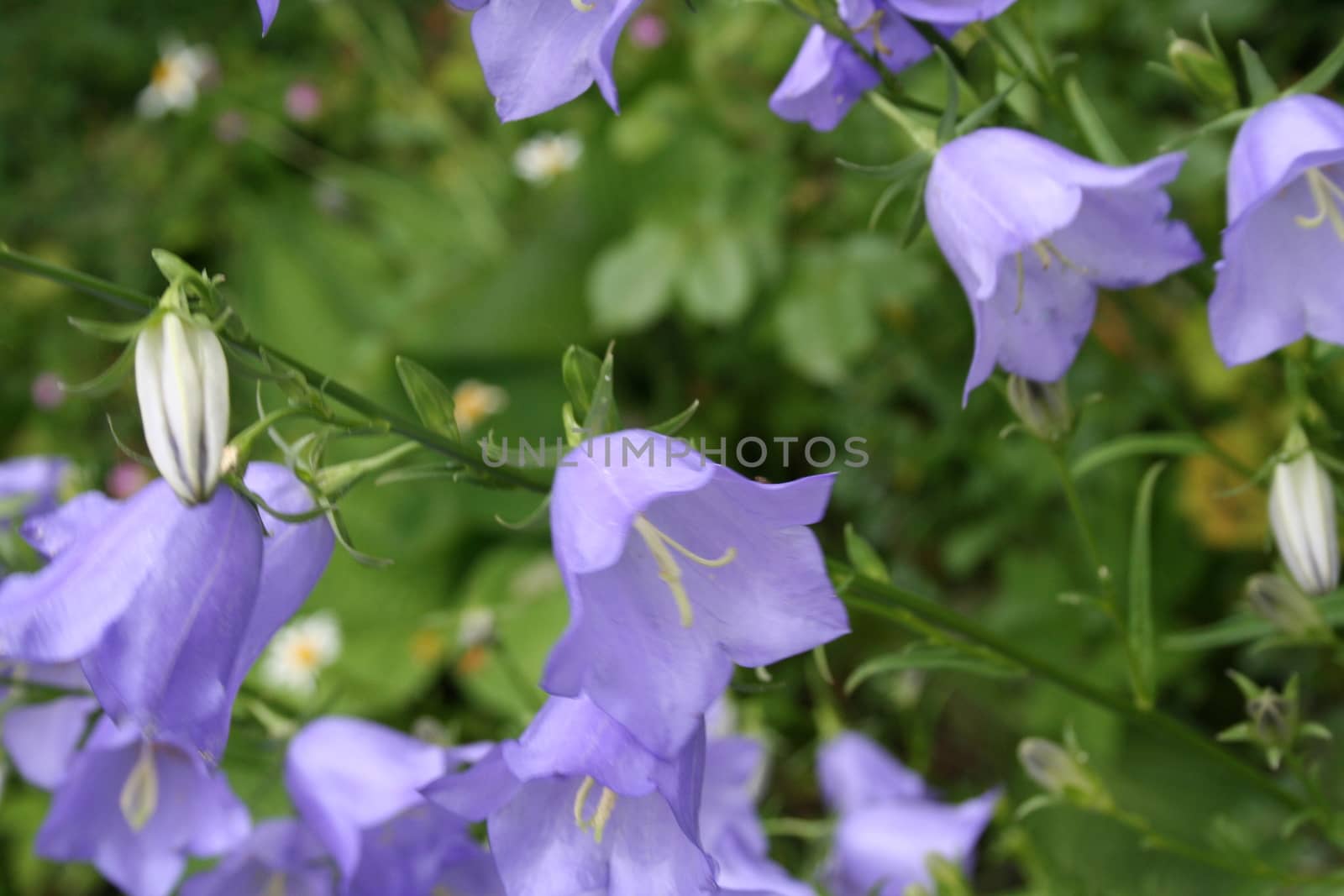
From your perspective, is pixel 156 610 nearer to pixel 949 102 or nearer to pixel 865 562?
pixel 865 562

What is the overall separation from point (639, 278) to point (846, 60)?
5.34 ft

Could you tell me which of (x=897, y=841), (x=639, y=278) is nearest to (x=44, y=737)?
(x=897, y=841)

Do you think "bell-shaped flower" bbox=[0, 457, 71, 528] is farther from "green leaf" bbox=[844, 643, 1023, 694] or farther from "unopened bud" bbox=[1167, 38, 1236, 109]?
"unopened bud" bbox=[1167, 38, 1236, 109]

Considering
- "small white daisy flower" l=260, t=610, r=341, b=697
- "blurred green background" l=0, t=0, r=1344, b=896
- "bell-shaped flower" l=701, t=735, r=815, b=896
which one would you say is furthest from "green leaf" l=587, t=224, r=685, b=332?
"bell-shaped flower" l=701, t=735, r=815, b=896

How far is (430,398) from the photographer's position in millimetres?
897

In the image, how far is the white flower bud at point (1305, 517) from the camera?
112cm

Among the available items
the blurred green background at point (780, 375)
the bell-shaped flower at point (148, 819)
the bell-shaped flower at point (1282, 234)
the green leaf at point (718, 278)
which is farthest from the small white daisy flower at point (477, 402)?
the bell-shaped flower at point (1282, 234)

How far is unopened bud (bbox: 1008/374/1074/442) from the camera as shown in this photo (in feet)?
3.73

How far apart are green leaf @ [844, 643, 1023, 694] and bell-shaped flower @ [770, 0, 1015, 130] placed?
483 millimetres

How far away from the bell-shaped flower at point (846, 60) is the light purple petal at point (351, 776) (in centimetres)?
70

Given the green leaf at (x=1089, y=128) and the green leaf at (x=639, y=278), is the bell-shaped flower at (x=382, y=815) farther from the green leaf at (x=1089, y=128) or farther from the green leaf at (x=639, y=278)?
the green leaf at (x=639, y=278)

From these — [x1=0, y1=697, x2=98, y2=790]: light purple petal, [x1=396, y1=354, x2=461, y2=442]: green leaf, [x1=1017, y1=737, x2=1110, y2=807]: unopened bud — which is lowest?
[x1=1017, y1=737, x2=1110, y2=807]: unopened bud

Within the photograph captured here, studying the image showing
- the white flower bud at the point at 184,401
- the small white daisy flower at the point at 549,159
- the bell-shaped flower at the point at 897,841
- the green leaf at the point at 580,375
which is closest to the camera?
the white flower bud at the point at 184,401

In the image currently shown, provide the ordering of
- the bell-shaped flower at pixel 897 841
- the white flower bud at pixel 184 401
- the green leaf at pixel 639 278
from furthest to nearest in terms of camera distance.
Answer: the green leaf at pixel 639 278, the bell-shaped flower at pixel 897 841, the white flower bud at pixel 184 401
